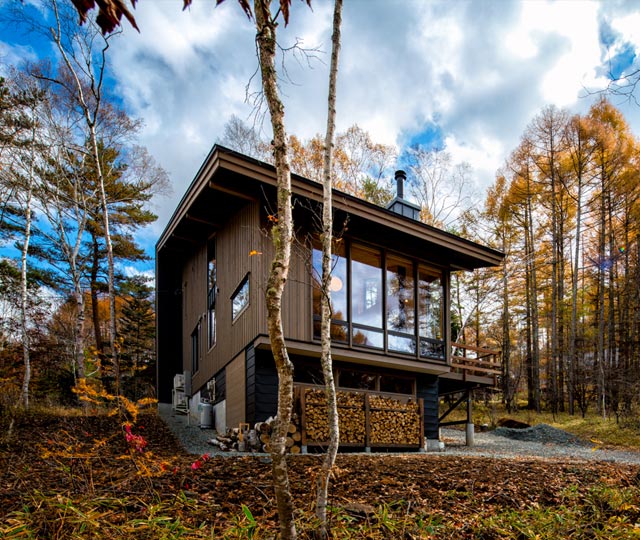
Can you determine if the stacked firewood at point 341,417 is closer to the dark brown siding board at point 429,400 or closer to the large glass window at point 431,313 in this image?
the dark brown siding board at point 429,400

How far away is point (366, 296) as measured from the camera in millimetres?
9797

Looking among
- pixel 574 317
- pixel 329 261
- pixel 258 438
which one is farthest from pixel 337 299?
pixel 574 317

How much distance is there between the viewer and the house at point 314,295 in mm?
8367

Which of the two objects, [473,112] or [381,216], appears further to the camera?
[473,112]

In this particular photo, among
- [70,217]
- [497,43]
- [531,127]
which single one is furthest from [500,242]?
[70,217]

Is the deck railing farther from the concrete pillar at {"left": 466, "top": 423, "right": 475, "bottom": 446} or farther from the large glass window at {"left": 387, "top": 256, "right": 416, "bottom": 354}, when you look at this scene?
the large glass window at {"left": 387, "top": 256, "right": 416, "bottom": 354}

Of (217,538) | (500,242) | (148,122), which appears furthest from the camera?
(500,242)

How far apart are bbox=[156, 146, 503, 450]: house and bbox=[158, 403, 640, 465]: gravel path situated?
699 millimetres

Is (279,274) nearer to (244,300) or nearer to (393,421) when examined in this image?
(244,300)

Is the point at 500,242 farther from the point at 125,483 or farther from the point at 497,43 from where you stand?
the point at 125,483

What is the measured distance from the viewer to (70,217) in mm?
15297

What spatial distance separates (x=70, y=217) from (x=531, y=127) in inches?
655

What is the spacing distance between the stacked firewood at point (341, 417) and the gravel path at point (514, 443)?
1574mm

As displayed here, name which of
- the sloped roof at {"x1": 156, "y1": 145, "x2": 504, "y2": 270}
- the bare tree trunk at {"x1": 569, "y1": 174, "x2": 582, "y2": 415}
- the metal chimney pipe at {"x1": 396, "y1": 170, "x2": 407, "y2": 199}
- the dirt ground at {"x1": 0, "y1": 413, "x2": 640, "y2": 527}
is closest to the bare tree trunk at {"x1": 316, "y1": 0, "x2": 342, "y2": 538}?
the dirt ground at {"x1": 0, "y1": 413, "x2": 640, "y2": 527}
